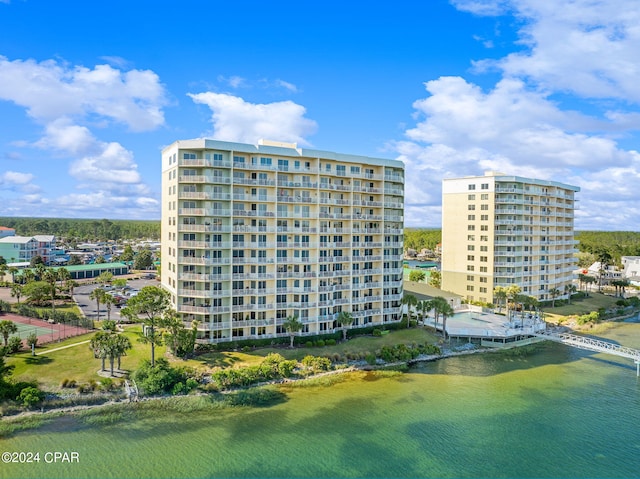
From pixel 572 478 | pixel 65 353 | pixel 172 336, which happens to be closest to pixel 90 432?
pixel 172 336

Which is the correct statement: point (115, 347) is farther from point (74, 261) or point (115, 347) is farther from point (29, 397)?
point (74, 261)

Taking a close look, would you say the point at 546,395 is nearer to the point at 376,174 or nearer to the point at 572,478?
the point at 572,478

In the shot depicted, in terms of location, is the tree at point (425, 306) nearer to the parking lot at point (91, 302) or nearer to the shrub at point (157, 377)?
the shrub at point (157, 377)

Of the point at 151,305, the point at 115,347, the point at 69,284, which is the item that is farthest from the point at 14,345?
the point at 69,284

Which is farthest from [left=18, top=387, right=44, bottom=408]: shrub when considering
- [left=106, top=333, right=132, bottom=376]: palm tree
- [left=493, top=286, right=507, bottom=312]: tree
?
[left=493, top=286, right=507, bottom=312]: tree

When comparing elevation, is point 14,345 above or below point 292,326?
below

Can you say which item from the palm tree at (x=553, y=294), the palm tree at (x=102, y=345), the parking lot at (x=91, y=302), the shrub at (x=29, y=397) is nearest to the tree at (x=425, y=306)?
the palm tree at (x=553, y=294)

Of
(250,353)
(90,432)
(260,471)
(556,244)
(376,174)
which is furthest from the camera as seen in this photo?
(556,244)
